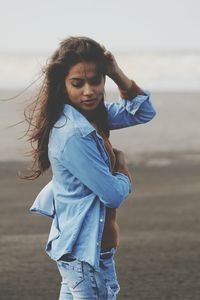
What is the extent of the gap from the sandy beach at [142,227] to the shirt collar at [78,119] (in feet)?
6.51

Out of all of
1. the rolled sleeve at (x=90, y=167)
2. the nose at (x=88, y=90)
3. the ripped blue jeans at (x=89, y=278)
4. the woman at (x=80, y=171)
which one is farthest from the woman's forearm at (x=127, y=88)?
the ripped blue jeans at (x=89, y=278)

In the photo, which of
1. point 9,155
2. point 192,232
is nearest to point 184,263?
point 192,232

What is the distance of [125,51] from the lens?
1775 centimetres

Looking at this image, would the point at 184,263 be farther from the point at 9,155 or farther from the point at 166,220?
the point at 9,155

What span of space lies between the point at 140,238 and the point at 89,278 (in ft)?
10.2

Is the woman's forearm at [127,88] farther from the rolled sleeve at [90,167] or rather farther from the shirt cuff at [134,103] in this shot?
the rolled sleeve at [90,167]

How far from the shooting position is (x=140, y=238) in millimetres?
6355

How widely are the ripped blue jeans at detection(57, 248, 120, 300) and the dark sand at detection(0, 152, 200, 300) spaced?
69.3 inches

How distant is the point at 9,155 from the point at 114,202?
20.7 feet

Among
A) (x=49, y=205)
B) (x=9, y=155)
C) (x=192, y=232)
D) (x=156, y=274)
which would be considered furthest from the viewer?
(x=9, y=155)

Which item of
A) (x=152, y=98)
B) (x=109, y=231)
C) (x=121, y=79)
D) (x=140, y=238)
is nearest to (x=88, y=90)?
(x=121, y=79)

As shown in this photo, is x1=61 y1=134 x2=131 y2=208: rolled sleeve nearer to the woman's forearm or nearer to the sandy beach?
the woman's forearm

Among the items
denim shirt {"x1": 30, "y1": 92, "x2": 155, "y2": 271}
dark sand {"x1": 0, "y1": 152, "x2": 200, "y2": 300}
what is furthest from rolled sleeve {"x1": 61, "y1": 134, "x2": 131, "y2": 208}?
dark sand {"x1": 0, "y1": 152, "x2": 200, "y2": 300}

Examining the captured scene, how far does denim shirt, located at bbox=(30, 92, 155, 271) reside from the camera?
3.22 m
